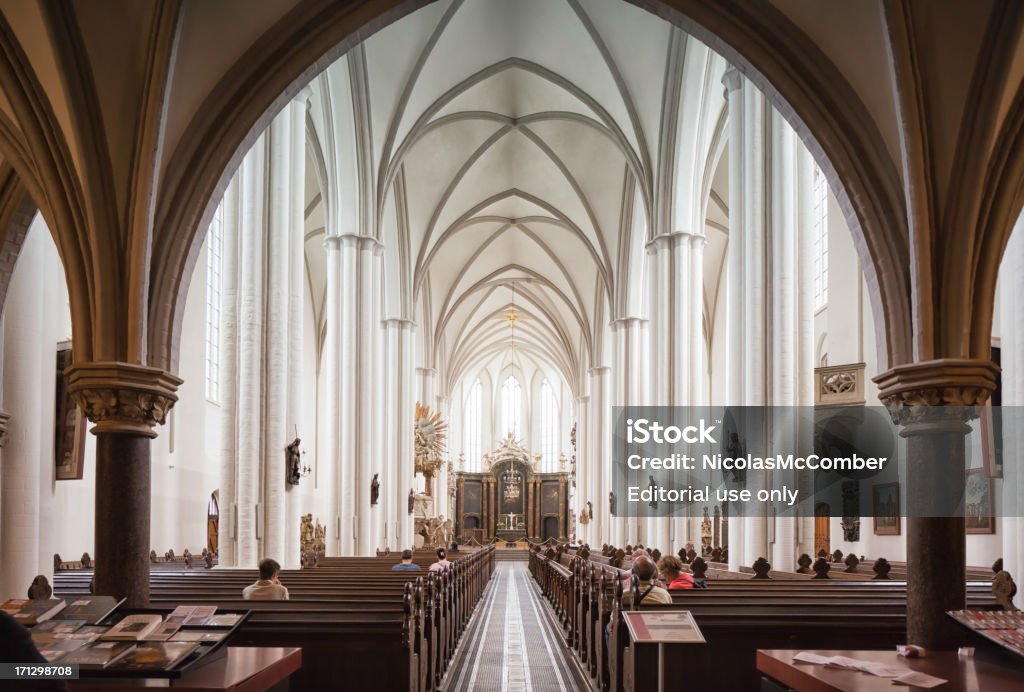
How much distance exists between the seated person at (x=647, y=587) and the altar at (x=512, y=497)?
136 feet

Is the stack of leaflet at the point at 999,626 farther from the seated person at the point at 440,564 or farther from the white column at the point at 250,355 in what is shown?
the white column at the point at 250,355

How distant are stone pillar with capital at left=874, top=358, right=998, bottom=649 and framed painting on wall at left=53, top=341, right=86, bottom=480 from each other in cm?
670

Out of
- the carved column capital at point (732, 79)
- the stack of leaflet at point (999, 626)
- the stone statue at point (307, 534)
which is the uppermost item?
the carved column capital at point (732, 79)

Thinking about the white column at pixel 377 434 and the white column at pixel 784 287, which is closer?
the white column at pixel 784 287

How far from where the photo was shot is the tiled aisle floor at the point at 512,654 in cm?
875

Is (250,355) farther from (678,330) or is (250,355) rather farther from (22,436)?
(678,330)

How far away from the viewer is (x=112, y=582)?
625cm

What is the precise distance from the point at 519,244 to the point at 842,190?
82.7 feet

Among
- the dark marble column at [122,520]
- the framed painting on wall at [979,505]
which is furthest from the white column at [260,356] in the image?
the framed painting on wall at [979,505]

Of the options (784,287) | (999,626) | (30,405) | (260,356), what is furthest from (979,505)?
(30,405)

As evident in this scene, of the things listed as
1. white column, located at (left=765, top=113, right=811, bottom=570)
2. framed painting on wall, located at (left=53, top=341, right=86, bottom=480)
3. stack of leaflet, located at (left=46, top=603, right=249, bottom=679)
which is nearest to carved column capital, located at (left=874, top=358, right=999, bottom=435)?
stack of leaflet, located at (left=46, top=603, right=249, bottom=679)

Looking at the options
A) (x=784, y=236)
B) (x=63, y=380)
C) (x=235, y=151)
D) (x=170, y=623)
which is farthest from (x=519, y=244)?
(x=170, y=623)

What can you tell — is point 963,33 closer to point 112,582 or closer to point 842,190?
point 842,190

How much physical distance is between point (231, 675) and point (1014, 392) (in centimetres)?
582
